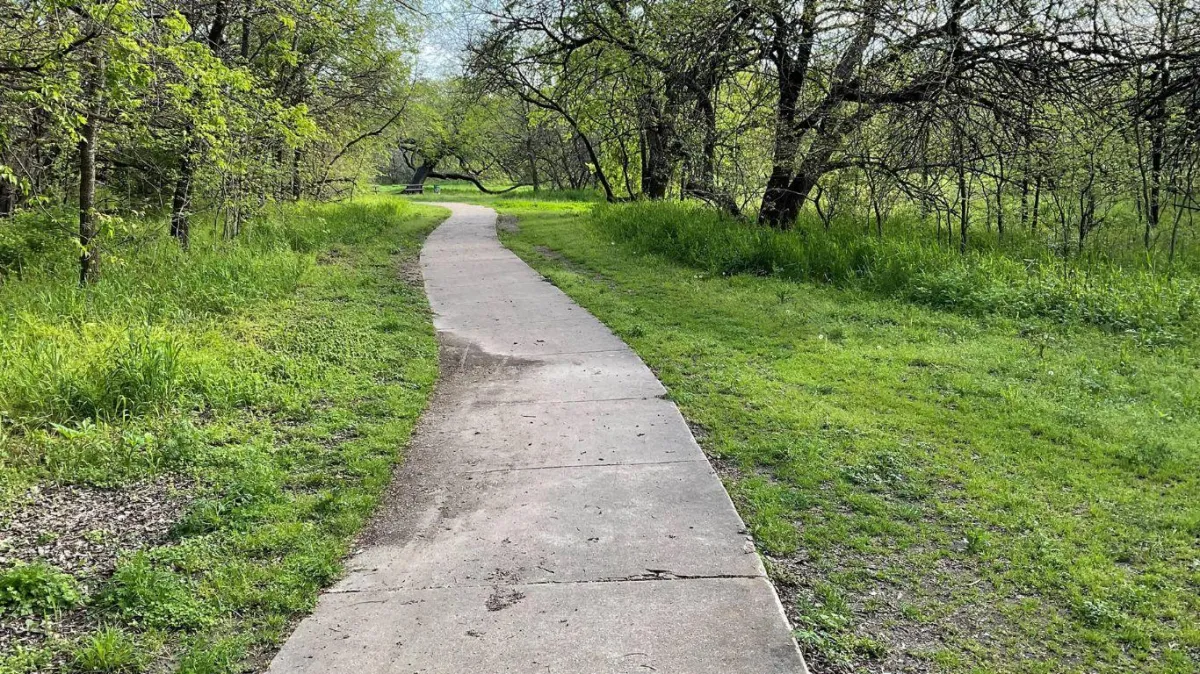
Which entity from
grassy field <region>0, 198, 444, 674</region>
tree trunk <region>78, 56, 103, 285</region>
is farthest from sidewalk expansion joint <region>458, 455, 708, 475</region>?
tree trunk <region>78, 56, 103, 285</region>

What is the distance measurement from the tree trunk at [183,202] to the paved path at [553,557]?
671 centimetres

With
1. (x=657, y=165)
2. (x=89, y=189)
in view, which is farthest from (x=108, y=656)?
(x=657, y=165)

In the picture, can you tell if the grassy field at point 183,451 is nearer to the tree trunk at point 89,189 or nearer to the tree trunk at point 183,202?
the tree trunk at point 89,189

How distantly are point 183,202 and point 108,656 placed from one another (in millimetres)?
9103

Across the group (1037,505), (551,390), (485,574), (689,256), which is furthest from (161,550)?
(689,256)

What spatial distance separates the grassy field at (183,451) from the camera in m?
2.91

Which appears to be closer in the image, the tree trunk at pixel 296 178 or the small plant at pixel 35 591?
the small plant at pixel 35 591

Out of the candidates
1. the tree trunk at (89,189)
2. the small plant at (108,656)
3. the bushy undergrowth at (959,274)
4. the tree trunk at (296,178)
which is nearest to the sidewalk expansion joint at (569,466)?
the small plant at (108,656)

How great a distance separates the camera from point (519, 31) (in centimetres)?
1620

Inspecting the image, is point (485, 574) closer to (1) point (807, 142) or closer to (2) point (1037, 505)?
(2) point (1037, 505)

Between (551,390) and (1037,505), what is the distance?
3235 millimetres

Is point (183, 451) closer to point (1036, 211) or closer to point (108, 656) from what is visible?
point (108, 656)

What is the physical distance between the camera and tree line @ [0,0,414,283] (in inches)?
241

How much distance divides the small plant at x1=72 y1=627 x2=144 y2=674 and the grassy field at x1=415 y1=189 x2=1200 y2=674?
2.44 meters
